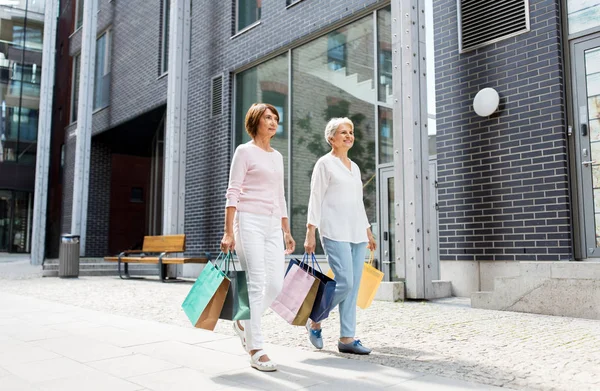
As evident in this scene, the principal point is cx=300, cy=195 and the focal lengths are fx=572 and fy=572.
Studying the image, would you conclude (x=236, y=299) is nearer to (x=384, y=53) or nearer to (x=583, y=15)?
(x=583, y=15)

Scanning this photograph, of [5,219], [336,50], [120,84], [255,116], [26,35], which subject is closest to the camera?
[255,116]

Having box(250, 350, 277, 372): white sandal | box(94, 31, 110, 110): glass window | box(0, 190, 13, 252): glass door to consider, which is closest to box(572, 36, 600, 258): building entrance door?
box(250, 350, 277, 372): white sandal

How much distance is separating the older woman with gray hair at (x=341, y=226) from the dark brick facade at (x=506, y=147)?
357 cm

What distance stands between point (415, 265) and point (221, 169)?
6.21 metres

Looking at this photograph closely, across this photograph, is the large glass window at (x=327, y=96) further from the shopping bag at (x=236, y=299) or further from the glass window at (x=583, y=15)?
the shopping bag at (x=236, y=299)

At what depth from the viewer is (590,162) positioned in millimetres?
6488

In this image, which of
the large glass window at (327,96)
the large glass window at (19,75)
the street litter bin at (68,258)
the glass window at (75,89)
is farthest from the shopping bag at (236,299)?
the large glass window at (19,75)

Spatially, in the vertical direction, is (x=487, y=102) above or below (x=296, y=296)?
above

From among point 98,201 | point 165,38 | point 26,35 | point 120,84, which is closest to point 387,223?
point 165,38

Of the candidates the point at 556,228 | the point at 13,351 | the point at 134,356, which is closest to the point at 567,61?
the point at 556,228

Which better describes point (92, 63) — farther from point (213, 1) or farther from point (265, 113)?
point (265, 113)

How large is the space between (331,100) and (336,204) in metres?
6.18

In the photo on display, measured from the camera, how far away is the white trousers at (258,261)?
3.42m

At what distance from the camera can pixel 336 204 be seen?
12.8 feet
